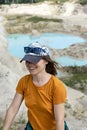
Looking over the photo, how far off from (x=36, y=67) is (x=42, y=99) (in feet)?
1.19

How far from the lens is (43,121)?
14.5 ft

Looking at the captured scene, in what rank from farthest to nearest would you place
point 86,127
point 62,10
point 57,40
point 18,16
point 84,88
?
point 62,10 < point 18,16 < point 57,40 < point 84,88 < point 86,127

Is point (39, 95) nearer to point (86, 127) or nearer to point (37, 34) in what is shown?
point (86, 127)

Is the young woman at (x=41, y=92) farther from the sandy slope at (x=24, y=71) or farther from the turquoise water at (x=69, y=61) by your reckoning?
the turquoise water at (x=69, y=61)

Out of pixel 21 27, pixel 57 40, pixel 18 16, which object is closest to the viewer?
pixel 57 40

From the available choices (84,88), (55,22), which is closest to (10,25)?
(55,22)

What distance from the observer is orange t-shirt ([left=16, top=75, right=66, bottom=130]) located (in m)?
4.23

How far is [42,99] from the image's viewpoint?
4312 millimetres

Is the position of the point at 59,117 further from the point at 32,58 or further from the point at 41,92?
the point at 32,58

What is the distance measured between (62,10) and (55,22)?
847 centimetres

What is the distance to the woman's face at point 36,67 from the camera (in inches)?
168

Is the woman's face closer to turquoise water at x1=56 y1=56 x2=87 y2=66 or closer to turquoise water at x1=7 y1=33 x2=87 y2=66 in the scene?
turquoise water at x1=56 y1=56 x2=87 y2=66

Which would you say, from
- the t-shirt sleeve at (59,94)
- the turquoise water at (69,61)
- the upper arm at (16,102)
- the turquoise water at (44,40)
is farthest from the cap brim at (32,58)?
the turquoise water at (44,40)

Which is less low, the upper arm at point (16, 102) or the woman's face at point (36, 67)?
the woman's face at point (36, 67)
